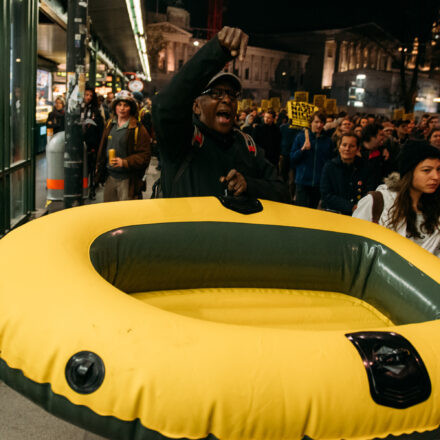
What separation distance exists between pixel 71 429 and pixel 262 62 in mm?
93755

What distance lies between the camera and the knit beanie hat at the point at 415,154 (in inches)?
133

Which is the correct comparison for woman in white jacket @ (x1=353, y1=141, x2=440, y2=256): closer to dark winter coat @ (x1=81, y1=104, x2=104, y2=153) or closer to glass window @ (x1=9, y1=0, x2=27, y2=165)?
Result: glass window @ (x1=9, y1=0, x2=27, y2=165)

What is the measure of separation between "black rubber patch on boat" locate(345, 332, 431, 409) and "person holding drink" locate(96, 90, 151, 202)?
4983 mm

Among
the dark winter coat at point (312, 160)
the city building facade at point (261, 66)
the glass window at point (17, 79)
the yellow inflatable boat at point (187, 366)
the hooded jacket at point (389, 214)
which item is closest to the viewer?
the yellow inflatable boat at point (187, 366)

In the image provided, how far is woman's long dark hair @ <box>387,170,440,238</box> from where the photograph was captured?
3.37 meters

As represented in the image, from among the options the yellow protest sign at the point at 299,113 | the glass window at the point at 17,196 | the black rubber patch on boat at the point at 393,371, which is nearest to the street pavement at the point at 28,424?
the black rubber patch on boat at the point at 393,371

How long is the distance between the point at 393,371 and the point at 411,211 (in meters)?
2.07

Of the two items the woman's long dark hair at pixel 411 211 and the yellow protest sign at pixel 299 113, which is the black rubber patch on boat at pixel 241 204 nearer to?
the woman's long dark hair at pixel 411 211

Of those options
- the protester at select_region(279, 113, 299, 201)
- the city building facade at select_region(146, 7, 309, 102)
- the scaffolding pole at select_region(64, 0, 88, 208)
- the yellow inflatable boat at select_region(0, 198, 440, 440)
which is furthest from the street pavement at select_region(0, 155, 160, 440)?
the city building facade at select_region(146, 7, 309, 102)

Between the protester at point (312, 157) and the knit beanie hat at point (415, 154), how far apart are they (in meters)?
4.11

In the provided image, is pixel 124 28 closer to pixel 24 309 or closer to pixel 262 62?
pixel 24 309

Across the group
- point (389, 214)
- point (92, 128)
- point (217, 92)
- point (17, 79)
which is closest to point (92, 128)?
point (92, 128)

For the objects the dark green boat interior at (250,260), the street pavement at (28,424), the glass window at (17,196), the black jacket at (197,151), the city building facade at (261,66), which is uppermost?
the city building facade at (261,66)

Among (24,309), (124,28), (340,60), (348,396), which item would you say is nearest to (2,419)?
(24,309)
